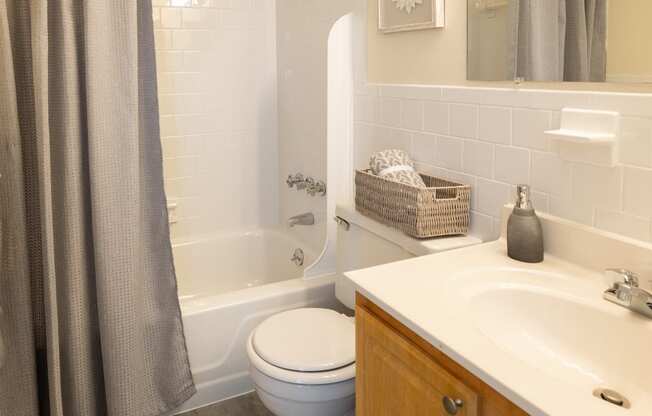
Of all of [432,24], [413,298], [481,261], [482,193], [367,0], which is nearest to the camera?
[413,298]

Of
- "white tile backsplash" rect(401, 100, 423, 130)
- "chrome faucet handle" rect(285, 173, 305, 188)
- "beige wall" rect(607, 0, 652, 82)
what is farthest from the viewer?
"chrome faucet handle" rect(285, 173, 305, 188)

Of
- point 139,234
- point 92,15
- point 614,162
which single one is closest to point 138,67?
point 92,15

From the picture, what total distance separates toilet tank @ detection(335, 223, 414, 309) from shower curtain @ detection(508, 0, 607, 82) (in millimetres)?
582

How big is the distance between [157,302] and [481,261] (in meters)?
1.10

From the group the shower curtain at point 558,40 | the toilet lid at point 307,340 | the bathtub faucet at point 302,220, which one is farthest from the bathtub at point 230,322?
the shower curtain at point 558,40

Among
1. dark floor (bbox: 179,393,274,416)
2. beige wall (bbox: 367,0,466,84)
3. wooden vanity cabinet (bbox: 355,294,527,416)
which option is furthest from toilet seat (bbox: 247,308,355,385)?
beige wall (bbox: 367,0,466,84)

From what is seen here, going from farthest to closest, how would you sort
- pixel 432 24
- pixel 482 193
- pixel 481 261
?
1. pixel 432 24
2. pixel 482 193
3. pixel 481 261

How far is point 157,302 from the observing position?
1.88 m

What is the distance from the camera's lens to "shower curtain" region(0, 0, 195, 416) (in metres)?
1.60

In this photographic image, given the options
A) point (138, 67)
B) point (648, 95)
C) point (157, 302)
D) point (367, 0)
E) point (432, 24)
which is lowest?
point (157, 302)

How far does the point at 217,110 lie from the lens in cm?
280

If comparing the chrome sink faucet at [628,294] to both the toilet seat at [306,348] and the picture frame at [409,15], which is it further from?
the picture frame at [409,15]

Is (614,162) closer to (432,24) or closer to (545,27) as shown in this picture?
(545,27)

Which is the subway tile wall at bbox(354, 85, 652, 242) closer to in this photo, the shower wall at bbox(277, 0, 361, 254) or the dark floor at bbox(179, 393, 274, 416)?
the shower wall at bbox(277, 0, 361, 254)
